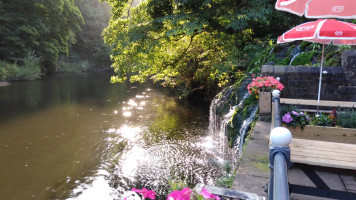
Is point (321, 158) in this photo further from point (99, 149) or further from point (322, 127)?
point (99, 149)

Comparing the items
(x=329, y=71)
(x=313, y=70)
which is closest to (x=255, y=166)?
(x=313, y=70)

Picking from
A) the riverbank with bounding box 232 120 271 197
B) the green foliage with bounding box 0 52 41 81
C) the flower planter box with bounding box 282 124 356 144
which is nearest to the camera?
the riverbank with bounding box 232 120 271 197

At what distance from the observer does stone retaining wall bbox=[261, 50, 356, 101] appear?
5793mm

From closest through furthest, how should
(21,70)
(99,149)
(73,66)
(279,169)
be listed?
(279,169), (99,149), (21,70), (73,66)

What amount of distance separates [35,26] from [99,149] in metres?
27.9

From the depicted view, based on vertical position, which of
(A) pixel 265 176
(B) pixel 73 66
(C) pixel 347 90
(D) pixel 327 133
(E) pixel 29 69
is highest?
(B) pixel 73 66

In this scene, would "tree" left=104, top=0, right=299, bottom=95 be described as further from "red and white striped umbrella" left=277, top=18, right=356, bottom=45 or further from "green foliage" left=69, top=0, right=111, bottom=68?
"green foliage" left=69, top=0, right=111, bottom=68

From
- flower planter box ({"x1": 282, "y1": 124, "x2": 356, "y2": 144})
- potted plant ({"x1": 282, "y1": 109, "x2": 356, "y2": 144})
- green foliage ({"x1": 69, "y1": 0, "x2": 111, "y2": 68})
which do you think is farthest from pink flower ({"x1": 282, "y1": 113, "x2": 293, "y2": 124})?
green foliage ({"x1": 69, "y1": 0, "x2": 111, "y2": 68})

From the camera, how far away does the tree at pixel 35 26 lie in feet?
95.2

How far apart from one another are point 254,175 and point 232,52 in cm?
788

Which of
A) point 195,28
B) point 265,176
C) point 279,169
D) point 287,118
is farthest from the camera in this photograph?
point 195,28

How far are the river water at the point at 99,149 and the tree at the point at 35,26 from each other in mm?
16972

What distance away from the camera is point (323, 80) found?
5.98 metres

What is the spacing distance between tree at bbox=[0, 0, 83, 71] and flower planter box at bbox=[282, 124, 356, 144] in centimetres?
3217
